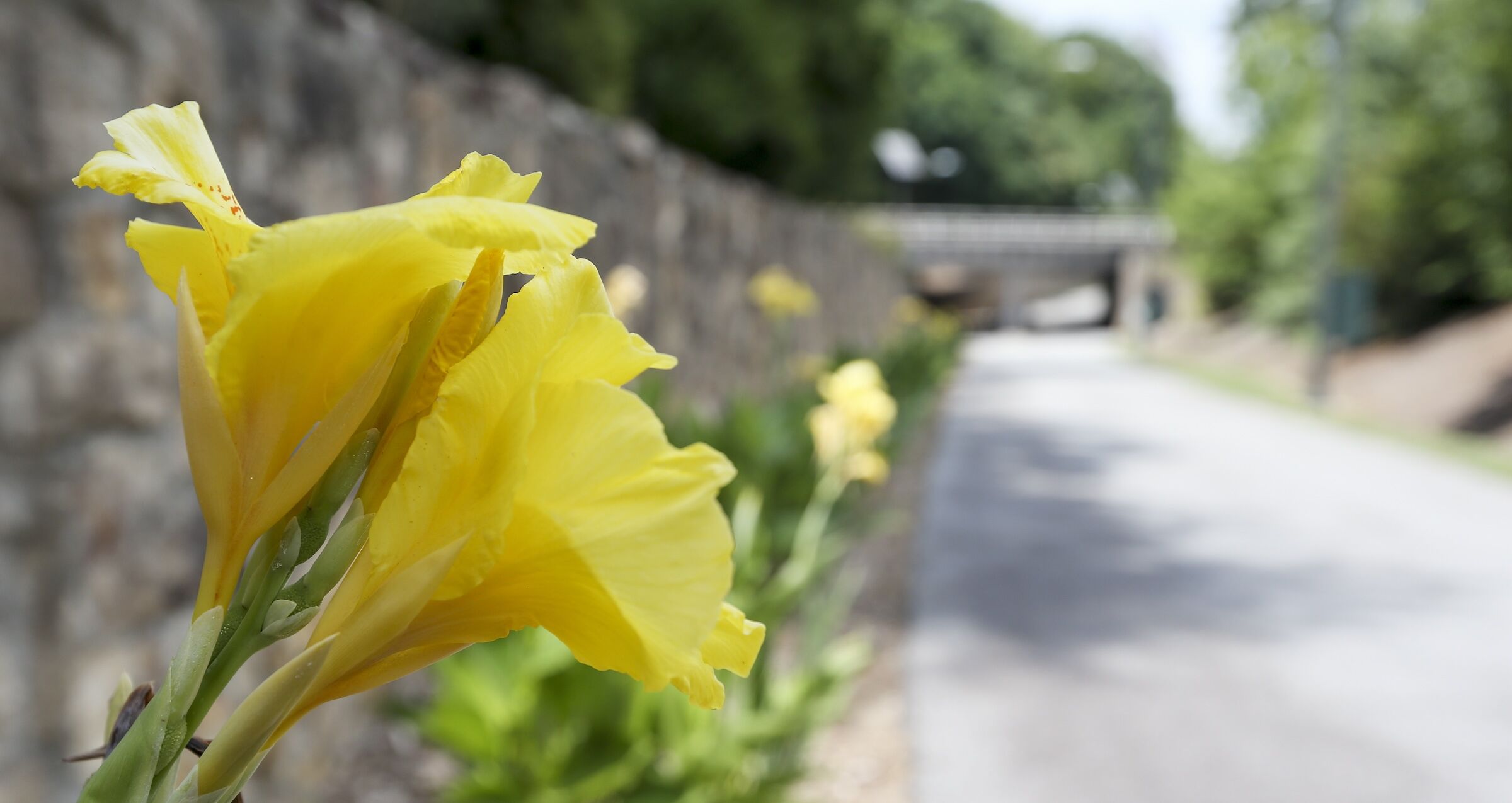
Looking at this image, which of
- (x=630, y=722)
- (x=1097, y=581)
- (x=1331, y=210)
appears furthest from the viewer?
(x=1331, y=210)

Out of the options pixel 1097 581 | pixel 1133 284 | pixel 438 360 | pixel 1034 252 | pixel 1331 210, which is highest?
pixel 438 360

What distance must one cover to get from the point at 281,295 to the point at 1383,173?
19.2 m

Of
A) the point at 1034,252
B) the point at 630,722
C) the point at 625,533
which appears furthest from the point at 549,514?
the point at 1034,252

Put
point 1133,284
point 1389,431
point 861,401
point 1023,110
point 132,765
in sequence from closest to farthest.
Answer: point 132,765 → point 861,401 → point 1389,431 → point 1133,284 → point 1023,110

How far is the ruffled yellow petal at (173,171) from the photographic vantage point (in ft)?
1.15

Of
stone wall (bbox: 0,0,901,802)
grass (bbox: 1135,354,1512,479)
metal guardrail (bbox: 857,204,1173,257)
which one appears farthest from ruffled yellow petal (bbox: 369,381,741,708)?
metal guardrail (bbox: 857,204,1173,257)

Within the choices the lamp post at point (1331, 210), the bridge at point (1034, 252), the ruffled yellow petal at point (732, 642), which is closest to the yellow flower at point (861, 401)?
the ruffled yellow petal at point (732, 642)

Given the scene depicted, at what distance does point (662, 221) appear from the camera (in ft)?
18.8

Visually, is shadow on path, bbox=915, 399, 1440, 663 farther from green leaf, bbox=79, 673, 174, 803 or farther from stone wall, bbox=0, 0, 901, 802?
green leaf, bbox=79, 673, 174, 803

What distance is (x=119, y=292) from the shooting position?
211 cm

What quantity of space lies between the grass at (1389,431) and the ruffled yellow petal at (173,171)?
999cm

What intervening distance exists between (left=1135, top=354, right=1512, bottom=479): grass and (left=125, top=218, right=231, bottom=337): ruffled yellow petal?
32.8ft

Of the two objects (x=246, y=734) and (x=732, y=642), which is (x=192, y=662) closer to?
(x=246, y=734)

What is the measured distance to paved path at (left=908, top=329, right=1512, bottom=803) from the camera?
3582 mm
